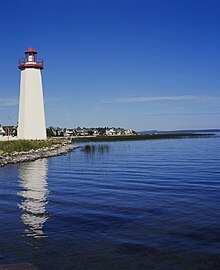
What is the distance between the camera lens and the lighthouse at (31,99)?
1810 inches

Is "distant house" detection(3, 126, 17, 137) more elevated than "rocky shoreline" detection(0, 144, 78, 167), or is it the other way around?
"distant house" detection(3, 126, 17, 137)

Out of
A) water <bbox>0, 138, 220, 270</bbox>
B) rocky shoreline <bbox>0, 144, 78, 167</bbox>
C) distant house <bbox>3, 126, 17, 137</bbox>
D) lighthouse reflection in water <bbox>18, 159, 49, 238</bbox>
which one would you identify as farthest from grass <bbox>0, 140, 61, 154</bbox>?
distant house <bbox>3, 126, 17, 137</bbox>

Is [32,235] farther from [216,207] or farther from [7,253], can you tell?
[216,207]

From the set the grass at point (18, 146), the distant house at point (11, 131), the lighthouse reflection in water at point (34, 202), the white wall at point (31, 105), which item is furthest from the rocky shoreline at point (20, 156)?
the distant house at point (11, 131)

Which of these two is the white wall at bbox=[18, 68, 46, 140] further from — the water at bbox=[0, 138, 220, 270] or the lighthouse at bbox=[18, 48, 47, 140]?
the water at bbox=[0, 138, 220, 270]

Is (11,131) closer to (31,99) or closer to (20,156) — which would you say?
(31,99)

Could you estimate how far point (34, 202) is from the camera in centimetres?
1440

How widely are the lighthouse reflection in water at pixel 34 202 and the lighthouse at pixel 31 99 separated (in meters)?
23.5

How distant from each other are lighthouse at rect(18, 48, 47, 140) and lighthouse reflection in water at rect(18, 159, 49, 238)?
2348 cm

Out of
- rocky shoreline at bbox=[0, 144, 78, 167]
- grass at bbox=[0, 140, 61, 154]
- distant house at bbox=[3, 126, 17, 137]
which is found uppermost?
distant house at bbox=[3, 126, 17, 137]

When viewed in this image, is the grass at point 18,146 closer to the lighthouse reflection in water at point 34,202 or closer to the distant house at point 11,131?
the lighthouse reflection in water at point 34,202

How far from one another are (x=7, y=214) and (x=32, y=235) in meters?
2.84

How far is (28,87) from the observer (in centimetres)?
4616

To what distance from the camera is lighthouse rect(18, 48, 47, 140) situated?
45969 mm
